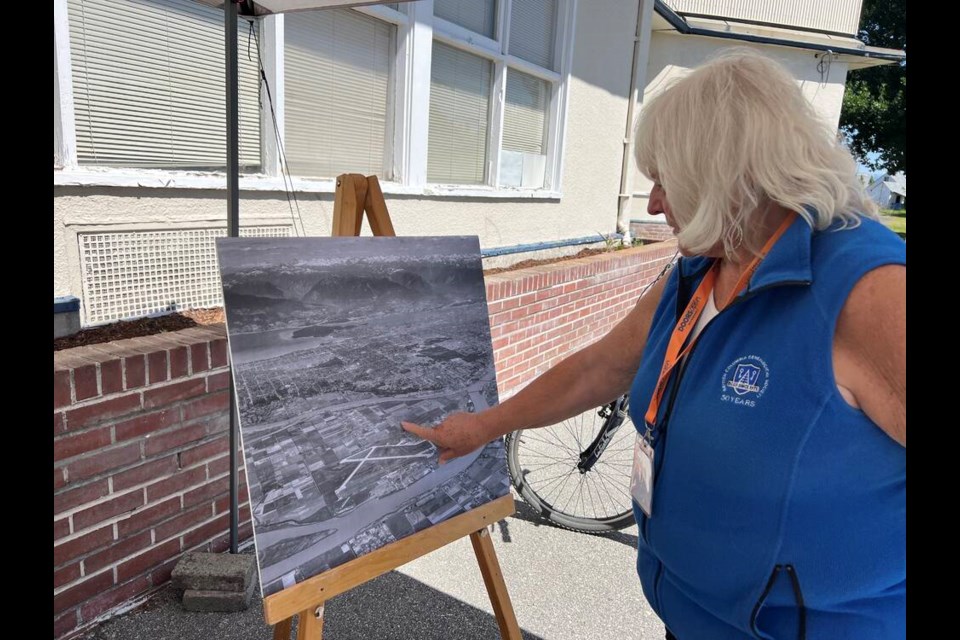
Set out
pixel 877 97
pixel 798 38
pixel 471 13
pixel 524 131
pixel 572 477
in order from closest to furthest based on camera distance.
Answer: pixel 572 477 < pixel 471 13 < pixel 524 131 < pixel 798 38 < pixel 877 97

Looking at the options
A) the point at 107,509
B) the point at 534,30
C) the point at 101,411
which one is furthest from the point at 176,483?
the point at 534,30

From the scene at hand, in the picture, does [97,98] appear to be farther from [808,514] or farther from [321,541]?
[808,514]

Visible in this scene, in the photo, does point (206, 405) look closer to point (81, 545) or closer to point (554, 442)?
point (81, 545)

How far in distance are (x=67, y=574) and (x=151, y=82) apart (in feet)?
7.07

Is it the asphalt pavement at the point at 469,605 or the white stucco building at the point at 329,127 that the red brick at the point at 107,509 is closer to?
the asphalt pavement at the point at 469,605

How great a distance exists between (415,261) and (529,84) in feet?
14.5

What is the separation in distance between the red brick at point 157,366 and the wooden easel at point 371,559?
0.83 m

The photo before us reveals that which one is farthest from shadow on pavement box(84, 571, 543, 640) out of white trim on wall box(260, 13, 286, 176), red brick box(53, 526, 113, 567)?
white trim on wall box(260, 13, 286, 176)

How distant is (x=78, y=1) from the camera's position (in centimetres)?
254

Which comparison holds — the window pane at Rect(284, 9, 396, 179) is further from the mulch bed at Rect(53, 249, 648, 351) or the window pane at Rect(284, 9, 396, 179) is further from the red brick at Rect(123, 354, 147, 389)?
the red brick at Rect(123, 354, 147, 389)

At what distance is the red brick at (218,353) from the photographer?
236cm

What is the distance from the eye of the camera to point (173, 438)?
230 centimetres

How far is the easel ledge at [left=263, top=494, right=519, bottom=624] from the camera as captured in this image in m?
1.50
